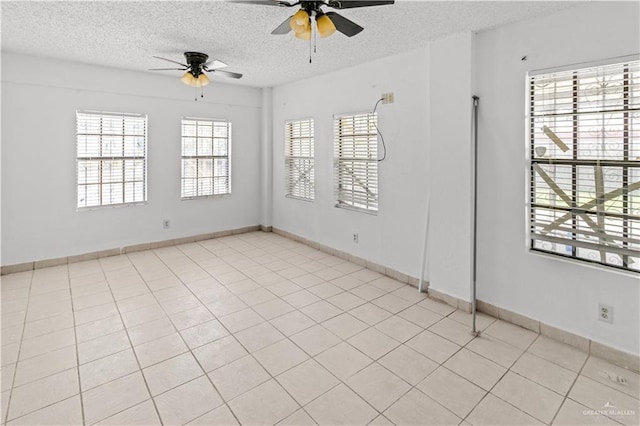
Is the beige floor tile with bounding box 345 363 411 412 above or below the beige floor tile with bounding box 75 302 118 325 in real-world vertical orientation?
below

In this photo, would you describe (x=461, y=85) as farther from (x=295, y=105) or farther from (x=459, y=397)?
(x=295, y=105)

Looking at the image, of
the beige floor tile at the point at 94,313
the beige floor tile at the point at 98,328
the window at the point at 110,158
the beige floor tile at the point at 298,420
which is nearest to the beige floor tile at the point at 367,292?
the beige floor tile at the point at 298,420

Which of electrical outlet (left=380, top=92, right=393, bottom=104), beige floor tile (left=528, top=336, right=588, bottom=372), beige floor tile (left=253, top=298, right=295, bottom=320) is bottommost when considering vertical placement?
beige floor tile (left=528, top=336, right=588, bottom=372)

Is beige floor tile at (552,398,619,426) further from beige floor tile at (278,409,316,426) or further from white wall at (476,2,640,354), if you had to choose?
beige floor tile at (278,409,316,426)

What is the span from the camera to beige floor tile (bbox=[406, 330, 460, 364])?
2701 millimetres

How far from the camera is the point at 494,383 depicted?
238 centimetres

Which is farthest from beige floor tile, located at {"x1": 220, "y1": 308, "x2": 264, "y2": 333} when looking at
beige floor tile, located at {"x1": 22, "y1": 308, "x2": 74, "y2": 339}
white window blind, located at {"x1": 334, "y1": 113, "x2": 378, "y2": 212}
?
white window blind, located at {"x1": 334, "y1": 113, "x2": 378, "y2": 212}

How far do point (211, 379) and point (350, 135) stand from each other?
3593 millimetres

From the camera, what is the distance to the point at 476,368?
2.54 metres

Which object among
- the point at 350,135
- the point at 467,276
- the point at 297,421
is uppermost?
the point at 350,135

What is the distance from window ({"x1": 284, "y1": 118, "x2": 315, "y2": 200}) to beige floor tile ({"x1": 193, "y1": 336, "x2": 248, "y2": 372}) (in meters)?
3.27

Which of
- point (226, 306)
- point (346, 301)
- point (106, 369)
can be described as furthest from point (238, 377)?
point (346, 301)

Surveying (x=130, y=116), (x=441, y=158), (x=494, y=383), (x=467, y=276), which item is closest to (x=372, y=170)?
(x=441, y=158)

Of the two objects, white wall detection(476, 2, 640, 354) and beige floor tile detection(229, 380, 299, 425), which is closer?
beige floor tile detection(229, 380, 299, 425)
